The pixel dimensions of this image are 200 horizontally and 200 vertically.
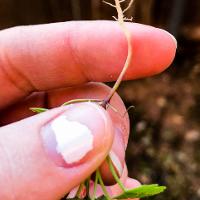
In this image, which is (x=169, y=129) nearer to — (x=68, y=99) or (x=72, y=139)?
(x=68, y=99)

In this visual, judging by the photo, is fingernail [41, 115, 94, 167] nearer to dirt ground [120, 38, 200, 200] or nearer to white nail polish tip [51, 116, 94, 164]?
white nail polish tip [51, 116, 94, 164]

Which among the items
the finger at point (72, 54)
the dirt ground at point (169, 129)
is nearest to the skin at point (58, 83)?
the finger at point (72, 54)

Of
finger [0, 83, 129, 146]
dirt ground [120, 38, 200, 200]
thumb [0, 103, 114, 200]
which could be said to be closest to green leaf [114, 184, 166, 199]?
thumb [0, 103, 114, 200]

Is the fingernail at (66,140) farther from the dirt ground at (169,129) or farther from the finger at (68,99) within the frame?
the dirt ground at (169,129)

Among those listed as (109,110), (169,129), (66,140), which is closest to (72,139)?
(66,140)

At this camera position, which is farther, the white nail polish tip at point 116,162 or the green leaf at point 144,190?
the white nail polish tip at point 116,162

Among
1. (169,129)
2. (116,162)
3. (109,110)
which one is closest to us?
(116,162)
